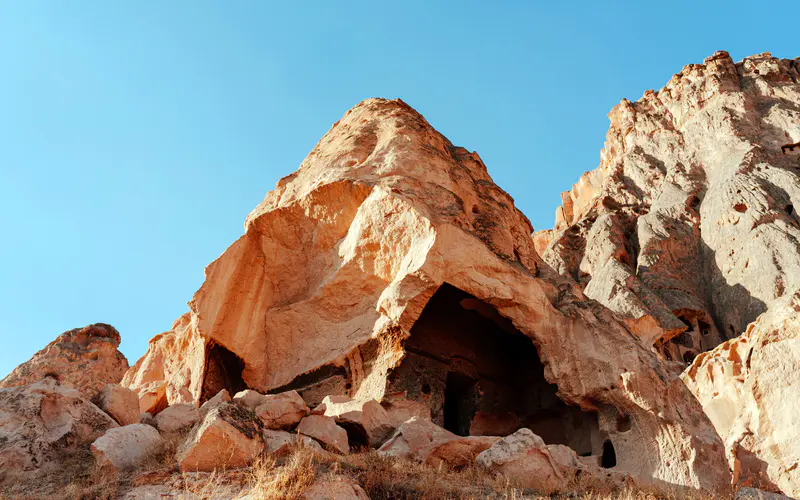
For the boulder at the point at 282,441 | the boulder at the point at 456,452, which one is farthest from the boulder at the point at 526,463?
the boulder at the point at 282,441

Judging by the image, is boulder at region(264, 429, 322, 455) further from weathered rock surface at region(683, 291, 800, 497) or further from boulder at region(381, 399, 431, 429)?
weathered rock surface at region(683, 291, 800, 497)

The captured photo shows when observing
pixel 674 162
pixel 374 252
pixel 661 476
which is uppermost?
pixel 674 162

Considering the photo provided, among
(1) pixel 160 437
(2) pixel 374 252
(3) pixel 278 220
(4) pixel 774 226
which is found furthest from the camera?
(4) pixel 774 226

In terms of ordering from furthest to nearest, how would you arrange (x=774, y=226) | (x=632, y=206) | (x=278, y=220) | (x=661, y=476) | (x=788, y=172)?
(x=632, y=206) < (x=788, y=172) < (x=774, y=226) < (x=278, y=220) < (x=661, y=476)

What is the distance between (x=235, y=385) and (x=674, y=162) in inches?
1204

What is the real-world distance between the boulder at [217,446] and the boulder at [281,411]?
1762 millimetres

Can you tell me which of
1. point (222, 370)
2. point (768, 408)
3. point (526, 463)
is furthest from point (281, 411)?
point (768, 408)

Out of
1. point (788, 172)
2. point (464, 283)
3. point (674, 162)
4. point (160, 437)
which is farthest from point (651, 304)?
point (160, 437)

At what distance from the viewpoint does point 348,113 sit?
733 inches

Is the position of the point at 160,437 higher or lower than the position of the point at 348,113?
lower

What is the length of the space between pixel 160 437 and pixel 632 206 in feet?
109

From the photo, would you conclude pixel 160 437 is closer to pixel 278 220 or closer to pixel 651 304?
pixel 278 220

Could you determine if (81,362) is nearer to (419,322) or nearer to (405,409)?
(405,409)

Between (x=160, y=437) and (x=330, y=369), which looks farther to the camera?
(x=330, y=369)
